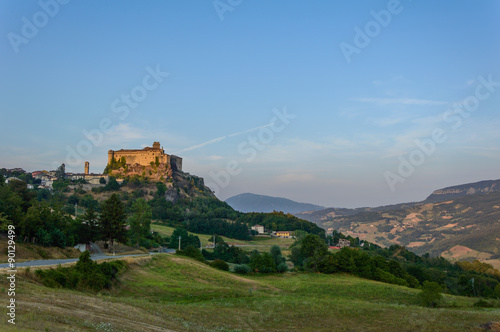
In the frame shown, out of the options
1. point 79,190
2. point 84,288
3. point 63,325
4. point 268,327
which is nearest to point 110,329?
point 63,325

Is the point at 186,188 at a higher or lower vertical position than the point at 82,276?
higher

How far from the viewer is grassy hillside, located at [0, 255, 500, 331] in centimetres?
1588

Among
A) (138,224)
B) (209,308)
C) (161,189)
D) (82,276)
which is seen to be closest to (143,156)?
(161,189)

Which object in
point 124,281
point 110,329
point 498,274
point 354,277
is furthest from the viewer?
point 498,274

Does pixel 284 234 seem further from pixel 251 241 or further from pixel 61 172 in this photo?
pixel 61 172

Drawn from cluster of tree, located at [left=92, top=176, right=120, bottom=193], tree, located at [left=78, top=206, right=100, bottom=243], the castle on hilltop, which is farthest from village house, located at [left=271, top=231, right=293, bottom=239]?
tree, located at [left=78, top=206, right=100, bottom=243]

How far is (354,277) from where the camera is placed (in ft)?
180

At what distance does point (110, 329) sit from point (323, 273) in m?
46.8

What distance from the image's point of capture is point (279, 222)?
505 feet

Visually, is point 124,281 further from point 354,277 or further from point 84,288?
point 354,277

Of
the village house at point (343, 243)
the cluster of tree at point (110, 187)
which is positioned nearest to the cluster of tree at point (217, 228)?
the cluster of tree at point (110, 187)

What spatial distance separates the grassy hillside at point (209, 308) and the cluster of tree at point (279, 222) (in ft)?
341

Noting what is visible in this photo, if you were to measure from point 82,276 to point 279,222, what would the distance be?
130 metres

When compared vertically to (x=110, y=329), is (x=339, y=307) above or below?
below
